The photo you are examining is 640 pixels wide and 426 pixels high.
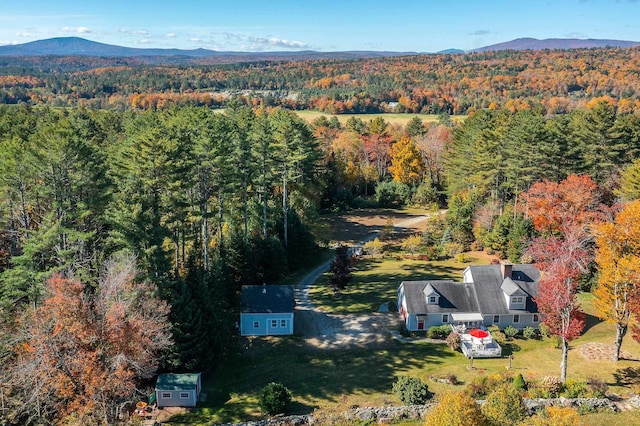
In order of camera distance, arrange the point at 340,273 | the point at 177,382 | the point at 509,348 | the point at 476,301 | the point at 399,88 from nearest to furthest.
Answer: the point at 177,382
the point at 509,348
the point at 476,301
the point at 340,273
the point at 399,88

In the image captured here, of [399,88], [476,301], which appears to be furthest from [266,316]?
[399,88]

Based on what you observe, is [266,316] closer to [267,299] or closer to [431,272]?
[267,299]

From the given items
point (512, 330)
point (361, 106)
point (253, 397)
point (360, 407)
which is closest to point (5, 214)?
point (253, 397)

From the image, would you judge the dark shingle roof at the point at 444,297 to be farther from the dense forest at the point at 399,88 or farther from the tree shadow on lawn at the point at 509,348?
the dense forest at the point at 399,88

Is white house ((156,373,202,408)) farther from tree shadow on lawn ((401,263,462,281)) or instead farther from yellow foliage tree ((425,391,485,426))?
tree shadow on lawn ((401,263,462,281))

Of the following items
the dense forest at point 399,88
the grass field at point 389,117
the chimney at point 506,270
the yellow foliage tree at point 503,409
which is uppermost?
the dense forest at point 399,88

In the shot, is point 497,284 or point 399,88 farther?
point 399,88

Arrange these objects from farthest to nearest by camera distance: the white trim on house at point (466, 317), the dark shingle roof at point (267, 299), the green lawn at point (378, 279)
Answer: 1. the green lawn at point (378, 279)
2. the dark shingle roof at point (267, 299)
3. the white trim on house at point (466, 317)

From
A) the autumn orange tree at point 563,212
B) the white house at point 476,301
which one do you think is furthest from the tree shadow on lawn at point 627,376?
the white house at point 476,301
